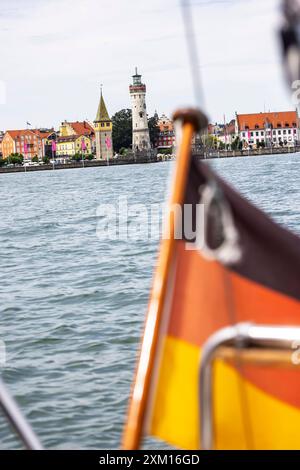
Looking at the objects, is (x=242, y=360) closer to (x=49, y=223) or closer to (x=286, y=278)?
(x=286, y=278)

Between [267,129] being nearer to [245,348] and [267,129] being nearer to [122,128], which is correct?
[122,128]

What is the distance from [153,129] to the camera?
141m

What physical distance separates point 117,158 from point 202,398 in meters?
137

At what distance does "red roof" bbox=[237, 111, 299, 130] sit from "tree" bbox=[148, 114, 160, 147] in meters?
11.4

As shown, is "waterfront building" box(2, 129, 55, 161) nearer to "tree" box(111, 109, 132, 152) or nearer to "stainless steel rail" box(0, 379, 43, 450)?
"tree" box(111, 109, 132, 152)

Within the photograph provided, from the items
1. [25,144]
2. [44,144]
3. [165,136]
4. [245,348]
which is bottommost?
[44,144]

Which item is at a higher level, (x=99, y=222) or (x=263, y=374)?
(x=263, y=374)

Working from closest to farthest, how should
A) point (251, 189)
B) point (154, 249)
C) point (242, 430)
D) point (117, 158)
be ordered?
1. point (242, 430)
2. point (154, 249)
3. point (251, 189)
4. point (117, 158)

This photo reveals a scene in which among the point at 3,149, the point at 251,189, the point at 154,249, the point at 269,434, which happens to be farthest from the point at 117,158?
the point at 269,434

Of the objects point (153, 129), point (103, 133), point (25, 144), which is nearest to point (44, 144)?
point (25, 144)

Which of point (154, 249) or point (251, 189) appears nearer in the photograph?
point (154, 249)

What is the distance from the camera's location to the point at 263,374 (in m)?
3.21

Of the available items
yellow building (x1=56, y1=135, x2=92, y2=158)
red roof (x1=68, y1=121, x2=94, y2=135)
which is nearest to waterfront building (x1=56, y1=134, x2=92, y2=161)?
yellow building (x1=56, y1=135, x2=92, y2=158)

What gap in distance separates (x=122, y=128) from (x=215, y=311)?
142805mm
